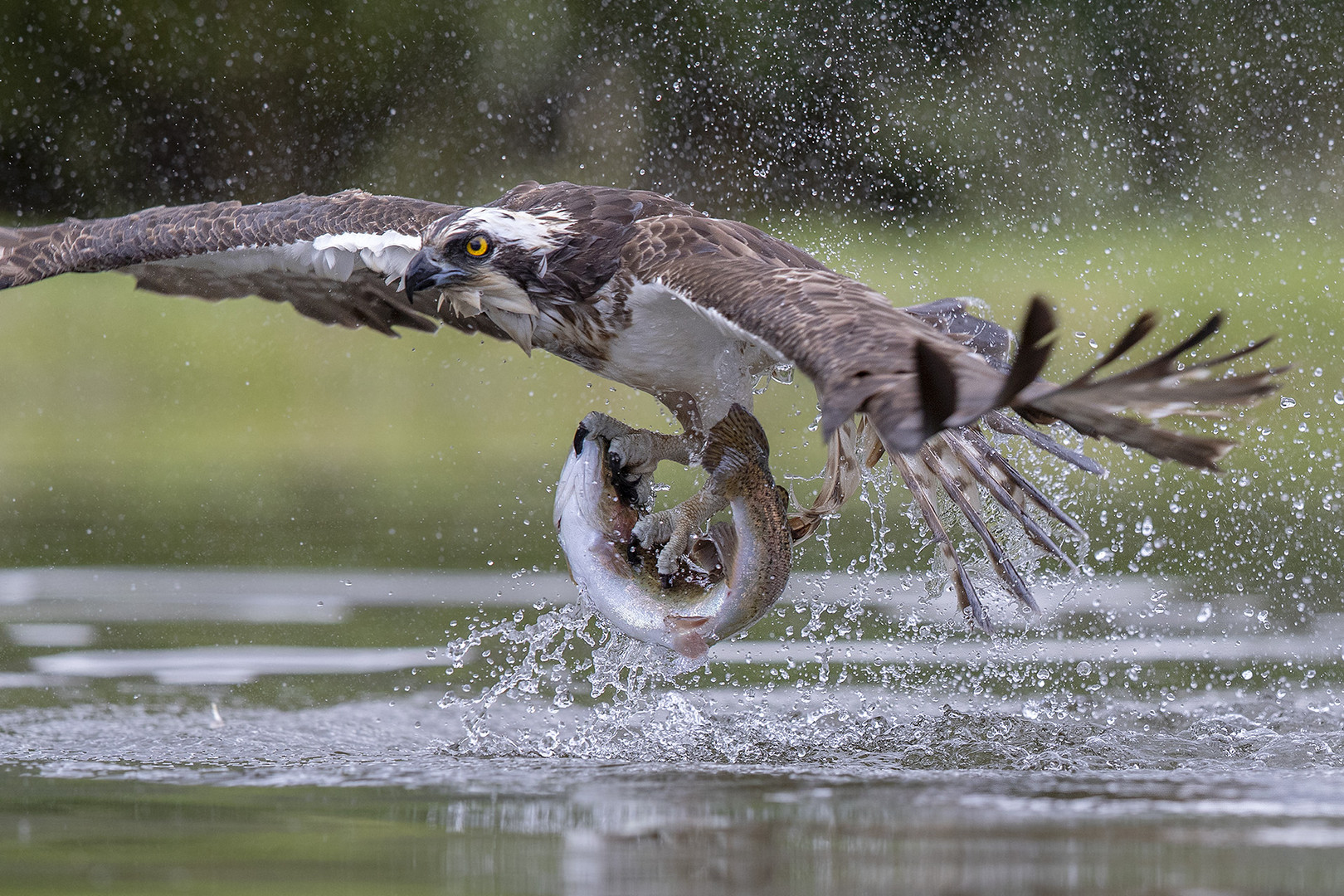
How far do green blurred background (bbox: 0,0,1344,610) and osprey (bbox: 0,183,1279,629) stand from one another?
5413mm

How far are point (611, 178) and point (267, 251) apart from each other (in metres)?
12.8

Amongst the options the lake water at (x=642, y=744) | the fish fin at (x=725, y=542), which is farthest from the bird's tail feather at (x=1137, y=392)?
the fish fin at (x=725, y=542)

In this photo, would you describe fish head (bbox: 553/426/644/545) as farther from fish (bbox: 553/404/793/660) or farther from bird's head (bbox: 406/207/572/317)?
bird's head (bbox: 406/207/572/317)

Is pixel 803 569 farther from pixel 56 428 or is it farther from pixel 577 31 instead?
pixel 577 31

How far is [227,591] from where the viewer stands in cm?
1061

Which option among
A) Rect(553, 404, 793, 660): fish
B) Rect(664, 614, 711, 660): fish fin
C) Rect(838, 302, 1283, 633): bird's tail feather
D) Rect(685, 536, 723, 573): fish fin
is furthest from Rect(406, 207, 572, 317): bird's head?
Rect(838, 302, 1283, 633): bird's tail feather

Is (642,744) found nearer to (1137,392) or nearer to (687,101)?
(1137,392)

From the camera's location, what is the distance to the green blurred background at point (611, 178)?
16266mm

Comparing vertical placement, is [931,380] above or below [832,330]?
below

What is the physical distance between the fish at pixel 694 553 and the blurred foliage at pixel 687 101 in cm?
1417

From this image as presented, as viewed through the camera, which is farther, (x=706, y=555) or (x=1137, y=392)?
(x=706, y=555)

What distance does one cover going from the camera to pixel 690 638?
6355mm

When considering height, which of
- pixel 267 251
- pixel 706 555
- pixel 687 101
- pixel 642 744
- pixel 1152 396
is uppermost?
pixel 687 101

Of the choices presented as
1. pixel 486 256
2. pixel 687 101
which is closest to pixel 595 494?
pixel 486 256
